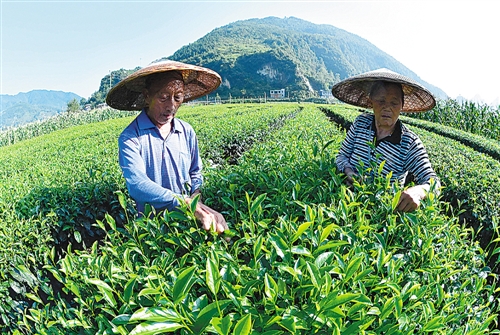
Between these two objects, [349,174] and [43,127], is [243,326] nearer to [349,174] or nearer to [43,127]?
[349,174]

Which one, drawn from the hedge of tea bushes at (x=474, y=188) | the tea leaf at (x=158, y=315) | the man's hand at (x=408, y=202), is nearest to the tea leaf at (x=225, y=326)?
the tea leaf at (x=158, y=315)

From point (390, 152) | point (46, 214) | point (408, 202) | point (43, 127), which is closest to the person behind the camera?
point (408, 202)

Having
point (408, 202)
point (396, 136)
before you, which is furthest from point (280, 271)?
point (396, 136)

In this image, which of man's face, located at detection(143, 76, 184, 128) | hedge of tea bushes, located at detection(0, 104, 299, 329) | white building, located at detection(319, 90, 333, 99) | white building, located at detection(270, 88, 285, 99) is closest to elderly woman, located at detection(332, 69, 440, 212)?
man's face, located at detection(143, 76, 184, 128)

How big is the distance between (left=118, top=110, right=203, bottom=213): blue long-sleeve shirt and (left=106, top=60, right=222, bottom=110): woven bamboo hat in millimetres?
305

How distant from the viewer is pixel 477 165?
4738 millimetres

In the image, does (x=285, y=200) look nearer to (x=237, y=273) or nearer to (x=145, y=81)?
(x=237, y=273)

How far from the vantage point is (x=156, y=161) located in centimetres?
Result: 247

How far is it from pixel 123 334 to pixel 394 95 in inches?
91.1

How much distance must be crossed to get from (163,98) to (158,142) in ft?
1.08

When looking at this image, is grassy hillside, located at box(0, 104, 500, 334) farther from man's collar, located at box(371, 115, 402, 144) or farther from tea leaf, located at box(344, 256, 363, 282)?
man's collar, located at box(371, 115, 402, 144)

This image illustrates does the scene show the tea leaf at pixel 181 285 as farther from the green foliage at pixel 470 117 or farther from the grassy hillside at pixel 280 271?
the green foliage at pixel 470 117

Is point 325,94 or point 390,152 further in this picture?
point 325,94

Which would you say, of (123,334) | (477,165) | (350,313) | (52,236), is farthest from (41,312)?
(477,165)
